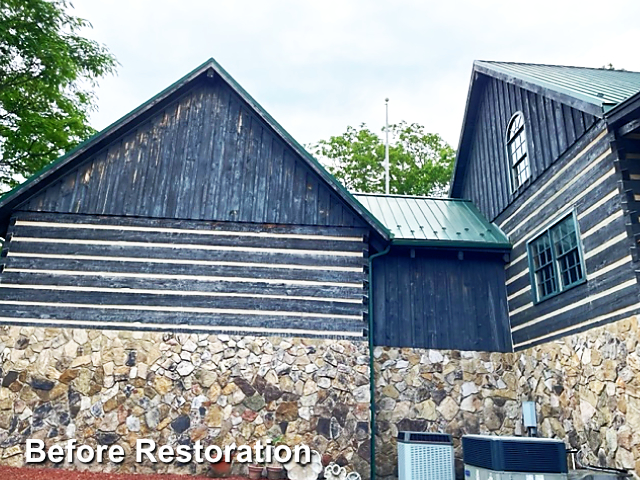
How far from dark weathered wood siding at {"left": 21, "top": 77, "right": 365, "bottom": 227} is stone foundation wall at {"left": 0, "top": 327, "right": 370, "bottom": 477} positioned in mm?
2364

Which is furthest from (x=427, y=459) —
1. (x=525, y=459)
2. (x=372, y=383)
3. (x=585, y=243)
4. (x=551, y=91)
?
(x=551, y=91)

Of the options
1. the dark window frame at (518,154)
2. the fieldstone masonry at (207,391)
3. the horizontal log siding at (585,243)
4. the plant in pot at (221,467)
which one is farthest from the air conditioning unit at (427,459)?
the dark window frame at (518,154)

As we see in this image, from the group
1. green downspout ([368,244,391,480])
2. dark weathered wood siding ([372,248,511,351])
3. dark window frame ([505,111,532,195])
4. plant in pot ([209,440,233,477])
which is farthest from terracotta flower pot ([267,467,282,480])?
dark window frame ([505,111,532,195])

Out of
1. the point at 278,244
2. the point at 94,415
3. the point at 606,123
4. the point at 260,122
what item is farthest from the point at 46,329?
the point at 606,123

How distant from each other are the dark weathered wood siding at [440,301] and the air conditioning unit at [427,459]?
2162 millimetres

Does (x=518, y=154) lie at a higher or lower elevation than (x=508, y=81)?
lower

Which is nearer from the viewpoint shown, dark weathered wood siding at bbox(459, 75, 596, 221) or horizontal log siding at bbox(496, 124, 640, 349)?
horizontal log siding at bbox(496, 124, 640, 349)

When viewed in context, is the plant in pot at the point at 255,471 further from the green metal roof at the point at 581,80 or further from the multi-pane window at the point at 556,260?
the green metal roof at the point at 581,80

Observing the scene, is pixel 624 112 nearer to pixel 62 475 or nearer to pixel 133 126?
pixel 133 126

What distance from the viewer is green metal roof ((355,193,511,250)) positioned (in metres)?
10.7

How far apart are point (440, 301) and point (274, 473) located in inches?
187

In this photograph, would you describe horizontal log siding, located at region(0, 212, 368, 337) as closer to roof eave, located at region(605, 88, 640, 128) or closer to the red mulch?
the red mulch

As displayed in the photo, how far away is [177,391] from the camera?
8.78m

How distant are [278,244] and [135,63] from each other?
36.5 ft
